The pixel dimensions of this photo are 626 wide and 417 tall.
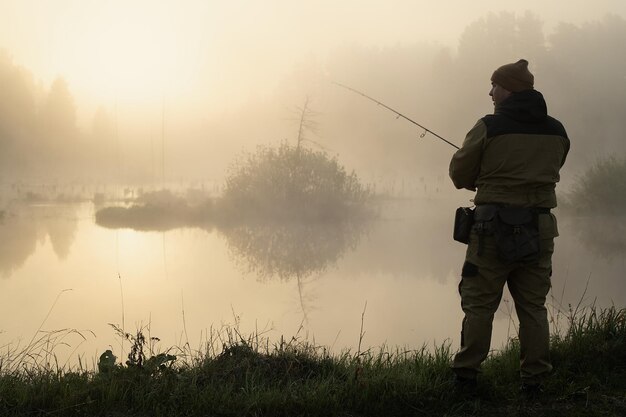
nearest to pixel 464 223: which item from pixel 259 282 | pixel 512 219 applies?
pixel 512 219

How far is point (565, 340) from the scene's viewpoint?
5086mm

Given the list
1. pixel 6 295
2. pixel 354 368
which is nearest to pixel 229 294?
pixel 6 295

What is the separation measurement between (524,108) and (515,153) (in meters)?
0.35

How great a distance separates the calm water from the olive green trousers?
2.00m

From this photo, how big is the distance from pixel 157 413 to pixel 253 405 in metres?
0.63

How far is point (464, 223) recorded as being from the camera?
166 inches

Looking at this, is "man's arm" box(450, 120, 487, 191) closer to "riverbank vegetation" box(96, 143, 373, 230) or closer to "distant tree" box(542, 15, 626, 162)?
"riverbank vegetation" box(96, 143, 373, 230)

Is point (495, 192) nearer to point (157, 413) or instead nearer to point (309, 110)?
point (157, 413)

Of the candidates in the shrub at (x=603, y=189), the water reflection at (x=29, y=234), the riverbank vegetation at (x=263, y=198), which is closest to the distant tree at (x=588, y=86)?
the shrub at (x=603, y=189)

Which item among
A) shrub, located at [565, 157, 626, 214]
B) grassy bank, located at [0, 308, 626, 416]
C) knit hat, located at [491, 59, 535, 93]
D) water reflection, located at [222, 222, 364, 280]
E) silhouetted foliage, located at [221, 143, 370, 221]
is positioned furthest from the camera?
silhouetted foliage, located at [221, 143, 370, 221]

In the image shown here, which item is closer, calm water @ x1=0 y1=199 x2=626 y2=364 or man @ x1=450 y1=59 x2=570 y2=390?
man @ x1=450 y1=59 x2=570 y2=390

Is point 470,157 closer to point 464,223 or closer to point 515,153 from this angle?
point 515,153

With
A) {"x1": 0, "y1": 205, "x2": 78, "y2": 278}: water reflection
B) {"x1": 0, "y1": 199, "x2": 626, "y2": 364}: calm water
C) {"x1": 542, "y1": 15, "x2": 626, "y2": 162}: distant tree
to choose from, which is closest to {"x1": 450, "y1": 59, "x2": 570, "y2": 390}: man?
{"x1": 0, "y1": 199, "x2": 626, "y2": 364}: calm water

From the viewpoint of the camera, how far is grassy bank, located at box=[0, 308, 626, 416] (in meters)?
3.72
